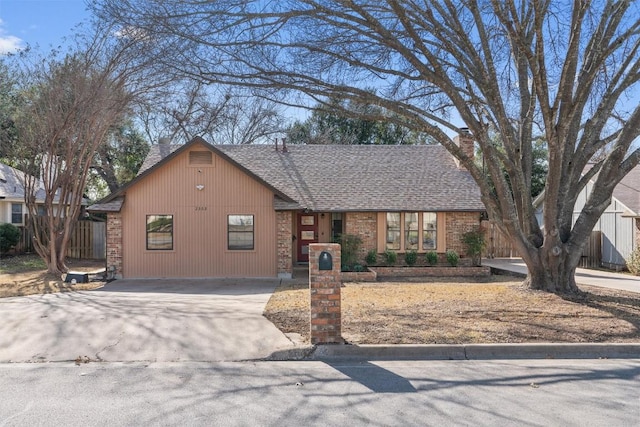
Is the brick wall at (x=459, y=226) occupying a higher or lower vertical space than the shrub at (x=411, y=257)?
higher

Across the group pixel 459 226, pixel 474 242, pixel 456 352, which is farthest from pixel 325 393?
pixel 459 226

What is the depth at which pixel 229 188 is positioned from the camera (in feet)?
53.7

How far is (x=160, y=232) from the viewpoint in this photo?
53.6 feet

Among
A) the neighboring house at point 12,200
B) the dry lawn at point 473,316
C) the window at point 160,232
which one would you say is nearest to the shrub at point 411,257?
the dry lawn at point 473,316

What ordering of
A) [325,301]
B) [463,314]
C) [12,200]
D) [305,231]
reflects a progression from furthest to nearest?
[12,200] → [305,231] → [463,314] → [325,301]

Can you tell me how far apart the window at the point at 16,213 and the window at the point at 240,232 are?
43.7ft

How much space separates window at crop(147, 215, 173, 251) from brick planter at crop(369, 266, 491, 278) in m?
6.77

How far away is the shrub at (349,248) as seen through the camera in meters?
17.3

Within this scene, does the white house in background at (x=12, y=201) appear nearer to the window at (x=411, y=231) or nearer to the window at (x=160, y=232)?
the window at (x=160, y=232)

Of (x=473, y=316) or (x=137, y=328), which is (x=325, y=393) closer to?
(x=137, y=328)

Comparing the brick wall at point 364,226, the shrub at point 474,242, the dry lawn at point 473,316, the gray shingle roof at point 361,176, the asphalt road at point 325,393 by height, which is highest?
the gray shingle roof at point 361,176

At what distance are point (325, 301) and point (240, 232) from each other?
9666mm

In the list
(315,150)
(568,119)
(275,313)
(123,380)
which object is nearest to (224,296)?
(275,313)

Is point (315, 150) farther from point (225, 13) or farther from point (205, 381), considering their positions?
point (205, 381)
